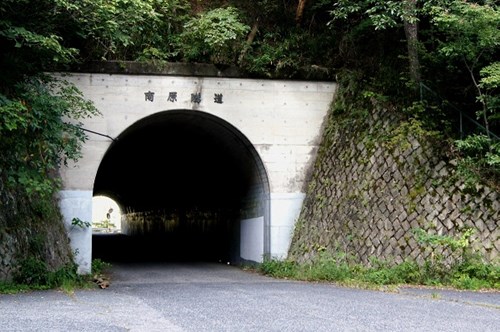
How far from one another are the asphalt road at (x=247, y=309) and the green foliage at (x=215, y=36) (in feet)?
→ 16.8

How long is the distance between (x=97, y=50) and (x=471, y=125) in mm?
7693

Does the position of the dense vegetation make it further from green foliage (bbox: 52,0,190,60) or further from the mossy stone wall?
the mossy stone wall

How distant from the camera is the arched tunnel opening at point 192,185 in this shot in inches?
585

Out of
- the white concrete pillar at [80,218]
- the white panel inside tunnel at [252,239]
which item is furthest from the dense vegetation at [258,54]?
the white panel inside tunnel at [252,239]

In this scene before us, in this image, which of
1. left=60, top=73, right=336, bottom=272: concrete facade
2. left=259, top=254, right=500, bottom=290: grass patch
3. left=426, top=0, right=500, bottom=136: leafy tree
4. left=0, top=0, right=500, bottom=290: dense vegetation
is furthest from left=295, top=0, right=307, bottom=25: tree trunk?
left=259, top=254, right=500, bottom=290: grass patch

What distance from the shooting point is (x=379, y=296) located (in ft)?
30.3

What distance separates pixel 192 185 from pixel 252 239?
20.0 ft

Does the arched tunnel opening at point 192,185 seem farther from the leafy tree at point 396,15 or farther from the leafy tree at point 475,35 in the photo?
the leafy tree at point 475,35

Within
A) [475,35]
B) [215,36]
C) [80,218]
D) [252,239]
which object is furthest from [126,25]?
[252,239]

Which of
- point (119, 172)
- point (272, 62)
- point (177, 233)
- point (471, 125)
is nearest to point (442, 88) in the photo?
point (471, 125)

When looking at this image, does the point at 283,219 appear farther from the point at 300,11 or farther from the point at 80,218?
the point at 300,11

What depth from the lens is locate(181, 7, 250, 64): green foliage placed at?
13.6 meters

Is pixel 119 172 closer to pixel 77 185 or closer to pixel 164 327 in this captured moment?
pixel 77 185

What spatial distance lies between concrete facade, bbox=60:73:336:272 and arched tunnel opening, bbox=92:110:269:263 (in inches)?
9.2
